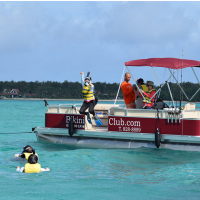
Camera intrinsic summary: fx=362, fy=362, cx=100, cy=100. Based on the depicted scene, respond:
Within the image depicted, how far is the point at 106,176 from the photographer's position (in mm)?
9047

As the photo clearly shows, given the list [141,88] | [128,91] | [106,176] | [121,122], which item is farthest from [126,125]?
[106,176]

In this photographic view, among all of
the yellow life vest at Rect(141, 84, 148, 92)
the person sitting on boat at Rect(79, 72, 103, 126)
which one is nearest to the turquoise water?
the person sitting on boat at Rect(79, 72, 103, 126)

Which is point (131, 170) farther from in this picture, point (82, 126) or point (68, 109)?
point (68, 109)

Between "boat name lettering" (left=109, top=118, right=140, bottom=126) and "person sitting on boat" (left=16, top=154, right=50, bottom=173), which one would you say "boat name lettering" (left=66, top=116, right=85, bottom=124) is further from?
"person sitting on boat" (left=16, top=154, right=50, bottom=173)

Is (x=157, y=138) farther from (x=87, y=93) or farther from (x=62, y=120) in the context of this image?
(x=62, y=120)

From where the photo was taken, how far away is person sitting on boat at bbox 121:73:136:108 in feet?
39.2

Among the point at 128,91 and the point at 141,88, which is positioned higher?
the point at 141,88

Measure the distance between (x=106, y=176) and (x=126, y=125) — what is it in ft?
10.1

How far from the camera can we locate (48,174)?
9.17m

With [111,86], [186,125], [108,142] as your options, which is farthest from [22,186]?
[111,86]

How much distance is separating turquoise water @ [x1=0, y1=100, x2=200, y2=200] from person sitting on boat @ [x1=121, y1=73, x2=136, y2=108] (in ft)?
5.19

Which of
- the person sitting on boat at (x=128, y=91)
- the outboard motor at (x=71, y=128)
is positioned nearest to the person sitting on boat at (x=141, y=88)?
the person sitting on boat at (x=128, y=91)

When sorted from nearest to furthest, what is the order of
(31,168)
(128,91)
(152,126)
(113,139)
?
(31,168) → (152,126) → (128,91) → (113,139)

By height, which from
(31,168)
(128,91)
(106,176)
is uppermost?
(128,91)
